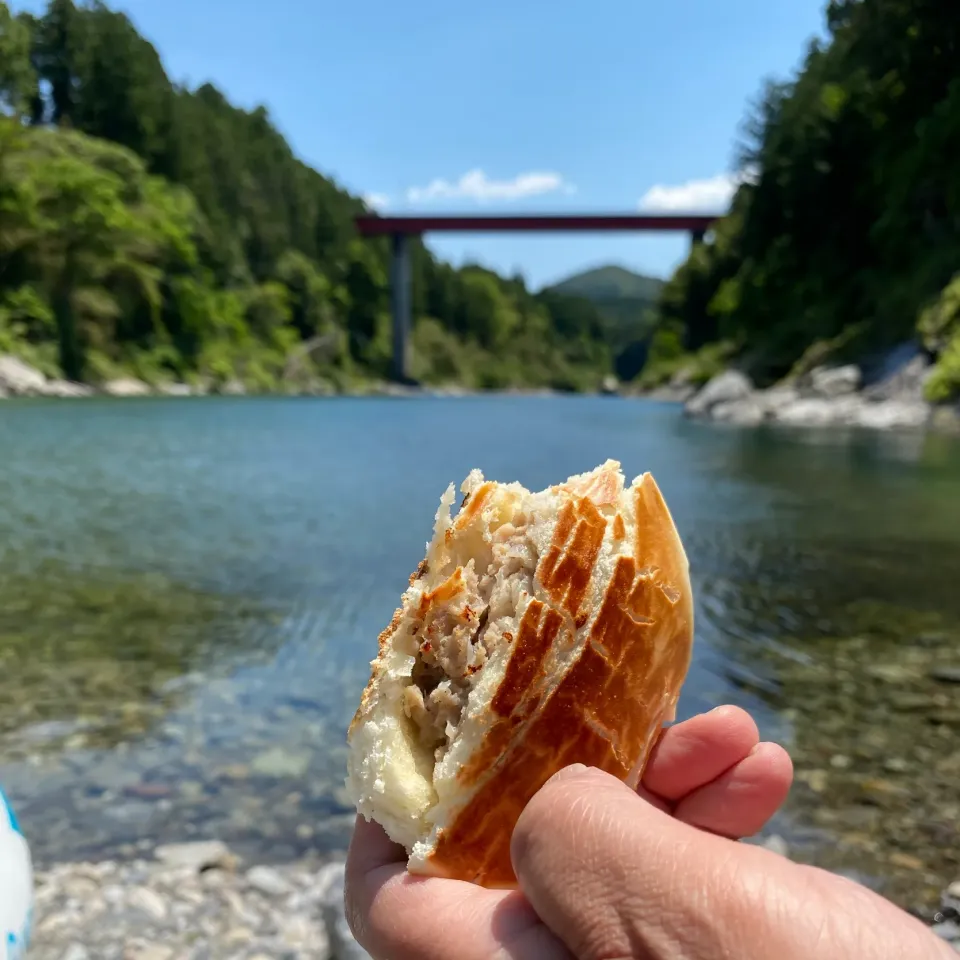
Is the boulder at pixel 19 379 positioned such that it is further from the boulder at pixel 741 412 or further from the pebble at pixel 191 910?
the pebble at pixel 191 910

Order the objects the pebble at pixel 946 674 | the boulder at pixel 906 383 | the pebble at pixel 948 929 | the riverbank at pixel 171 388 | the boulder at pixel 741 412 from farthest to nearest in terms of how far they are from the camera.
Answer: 1. the riverbank at pixel 171 388
2. the boulder at pixel 741 412
3. the boulder at pixel 906 383
4. the pebble at pixel 946 674
5. the pebble at pixel 948 929

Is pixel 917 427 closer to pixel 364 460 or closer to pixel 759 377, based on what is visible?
pixel 759 377

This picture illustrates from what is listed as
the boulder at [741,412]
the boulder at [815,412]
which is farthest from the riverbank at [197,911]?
the boulder at [741,412]

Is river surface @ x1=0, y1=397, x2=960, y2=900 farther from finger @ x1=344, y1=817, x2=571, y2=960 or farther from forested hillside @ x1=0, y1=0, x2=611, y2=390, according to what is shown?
forested hillside @ x1=0, y1=0, x2=611, y2=390

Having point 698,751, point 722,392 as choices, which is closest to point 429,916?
point 698,751

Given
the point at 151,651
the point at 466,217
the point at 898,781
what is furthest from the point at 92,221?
the point at 898,781

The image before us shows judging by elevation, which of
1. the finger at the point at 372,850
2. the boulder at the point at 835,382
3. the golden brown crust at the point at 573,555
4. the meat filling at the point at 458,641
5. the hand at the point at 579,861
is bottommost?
the boulder at the point at 835,382
